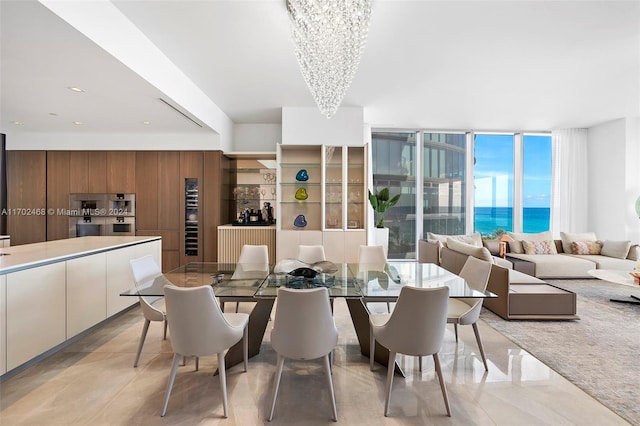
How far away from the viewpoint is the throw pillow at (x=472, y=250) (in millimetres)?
3938

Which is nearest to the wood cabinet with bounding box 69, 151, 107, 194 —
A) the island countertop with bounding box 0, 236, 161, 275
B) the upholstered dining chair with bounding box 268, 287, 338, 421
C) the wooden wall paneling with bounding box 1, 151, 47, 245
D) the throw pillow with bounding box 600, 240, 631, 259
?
the wooden wall paneling with bounding box 1, 151, 47, 245

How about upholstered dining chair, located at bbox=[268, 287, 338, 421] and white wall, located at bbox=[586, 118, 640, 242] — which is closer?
upholstered dining chair, located at bbox=[268, 287, 338, 421]

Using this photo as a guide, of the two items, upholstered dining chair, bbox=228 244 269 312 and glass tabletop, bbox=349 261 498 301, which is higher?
upholstered dining chair, bbox=228 244 269 312

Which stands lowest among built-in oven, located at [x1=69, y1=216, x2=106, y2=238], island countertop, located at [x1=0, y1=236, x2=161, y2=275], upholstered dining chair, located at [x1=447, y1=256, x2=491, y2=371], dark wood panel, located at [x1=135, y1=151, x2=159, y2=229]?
upholstered dining chair, located at [x1=447, y1=256, x2=491, y2=371]

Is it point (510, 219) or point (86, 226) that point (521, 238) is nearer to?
point (510, 219)

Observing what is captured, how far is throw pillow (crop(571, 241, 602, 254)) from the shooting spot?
5.81 metres

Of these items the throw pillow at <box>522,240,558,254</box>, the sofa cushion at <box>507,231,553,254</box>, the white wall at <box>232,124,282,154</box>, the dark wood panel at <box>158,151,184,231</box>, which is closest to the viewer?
the dark wood panel at <box>158,151,184,231</box>

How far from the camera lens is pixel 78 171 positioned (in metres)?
5.42

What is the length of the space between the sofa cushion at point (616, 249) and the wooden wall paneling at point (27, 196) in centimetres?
988

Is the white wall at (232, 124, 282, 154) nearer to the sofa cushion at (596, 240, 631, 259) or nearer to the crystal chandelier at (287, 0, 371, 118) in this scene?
the crystal chandelier at (287, 0, 371, 118)

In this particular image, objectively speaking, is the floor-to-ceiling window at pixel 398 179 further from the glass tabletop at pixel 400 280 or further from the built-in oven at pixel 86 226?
the built-in oven at pixel 86 226

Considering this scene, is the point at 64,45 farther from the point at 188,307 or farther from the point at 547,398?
the point at 547,398

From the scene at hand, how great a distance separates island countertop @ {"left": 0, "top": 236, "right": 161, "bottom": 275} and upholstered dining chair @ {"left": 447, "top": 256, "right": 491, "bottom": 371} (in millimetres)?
3158

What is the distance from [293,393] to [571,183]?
297 inches
